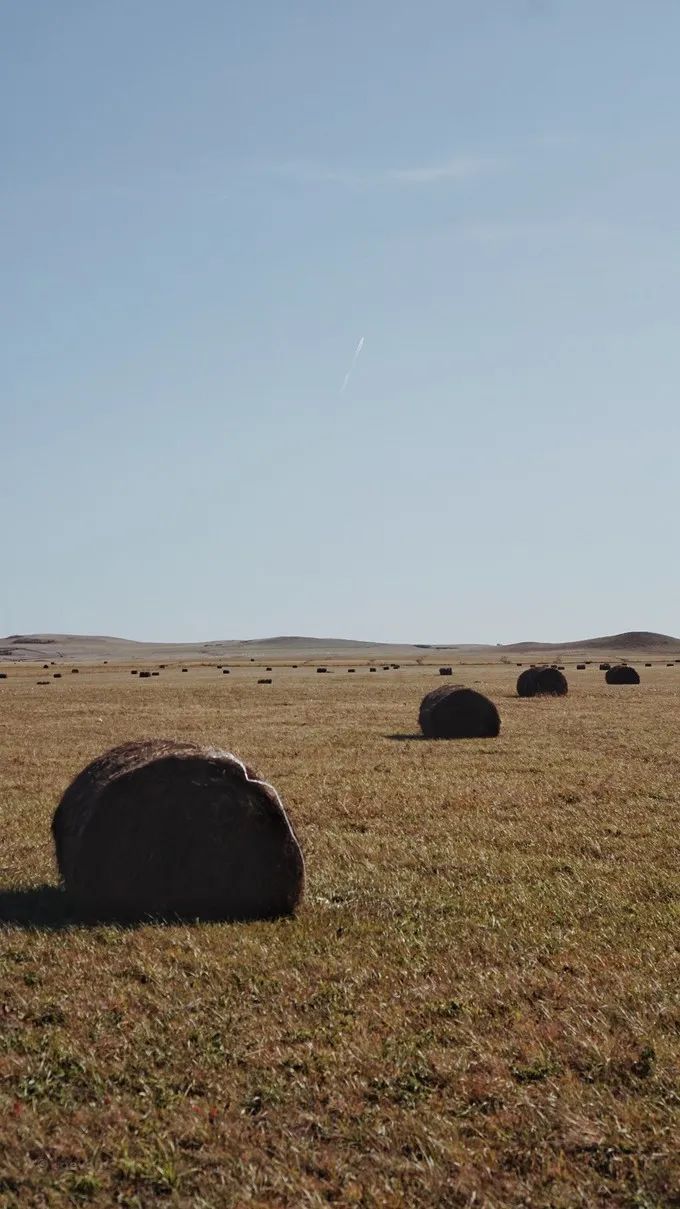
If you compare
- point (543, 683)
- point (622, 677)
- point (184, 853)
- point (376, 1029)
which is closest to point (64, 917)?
point (184, 853)

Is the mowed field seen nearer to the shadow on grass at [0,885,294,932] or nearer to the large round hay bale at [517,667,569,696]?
the shadow on grass at [0,885,294,932]

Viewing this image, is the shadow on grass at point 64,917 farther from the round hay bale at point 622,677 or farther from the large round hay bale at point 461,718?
the round hay bale at point 622,677

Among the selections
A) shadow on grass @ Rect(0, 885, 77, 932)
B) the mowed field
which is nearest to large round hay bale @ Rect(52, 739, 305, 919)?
shadow on grass @ Rect(0, 885, 77, 932)

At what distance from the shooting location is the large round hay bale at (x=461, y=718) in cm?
2856

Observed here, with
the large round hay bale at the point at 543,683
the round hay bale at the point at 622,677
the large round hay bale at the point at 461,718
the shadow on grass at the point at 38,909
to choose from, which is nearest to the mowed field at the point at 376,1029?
the shadow on grass at the point at 38,909

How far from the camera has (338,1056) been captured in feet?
22.6

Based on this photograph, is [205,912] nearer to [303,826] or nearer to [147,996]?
[147,996]

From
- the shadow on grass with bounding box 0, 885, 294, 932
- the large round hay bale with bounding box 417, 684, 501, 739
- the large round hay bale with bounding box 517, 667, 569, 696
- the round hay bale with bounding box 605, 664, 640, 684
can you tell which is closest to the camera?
the shadow on grass with bounding box 0, 885, 294, 932

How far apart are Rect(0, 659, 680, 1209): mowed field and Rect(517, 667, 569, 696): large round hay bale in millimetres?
32743

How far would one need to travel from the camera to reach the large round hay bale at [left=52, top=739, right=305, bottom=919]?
409 inches

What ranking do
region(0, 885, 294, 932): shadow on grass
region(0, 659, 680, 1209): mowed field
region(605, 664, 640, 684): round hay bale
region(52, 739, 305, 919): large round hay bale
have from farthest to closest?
1. region(605, 664, 640, 684): round hay bale
2. region(52, 739, 305, 919): large round hay bale
3. region(0, 885, 294, 932): shadow on grass
4. region(0, 659, 680, 1209): mowed field

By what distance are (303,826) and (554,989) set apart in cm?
696

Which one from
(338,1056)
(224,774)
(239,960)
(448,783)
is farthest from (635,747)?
(338,1056)

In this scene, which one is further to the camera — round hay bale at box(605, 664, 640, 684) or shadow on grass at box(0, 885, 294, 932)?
round hay bale at box(605, 664, 640, 684)
